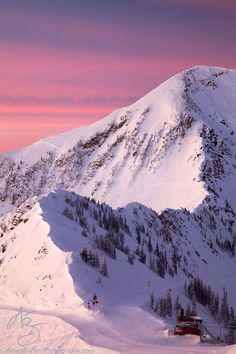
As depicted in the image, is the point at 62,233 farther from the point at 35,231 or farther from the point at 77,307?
the point at 77,307

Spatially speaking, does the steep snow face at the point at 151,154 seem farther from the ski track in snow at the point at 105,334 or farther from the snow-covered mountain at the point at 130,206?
the ski track in snow at the point at 105,334

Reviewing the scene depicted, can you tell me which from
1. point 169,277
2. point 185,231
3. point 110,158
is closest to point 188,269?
point 169,277

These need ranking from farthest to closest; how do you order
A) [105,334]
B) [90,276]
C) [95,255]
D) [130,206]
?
[130,206], [95,255], [90,276], [105,334]

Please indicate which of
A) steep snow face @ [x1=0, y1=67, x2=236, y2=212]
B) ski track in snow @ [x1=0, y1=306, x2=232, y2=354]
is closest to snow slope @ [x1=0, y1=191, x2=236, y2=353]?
ski track in snow @ [x1=0, y1=306, x2=232, y2=354]
